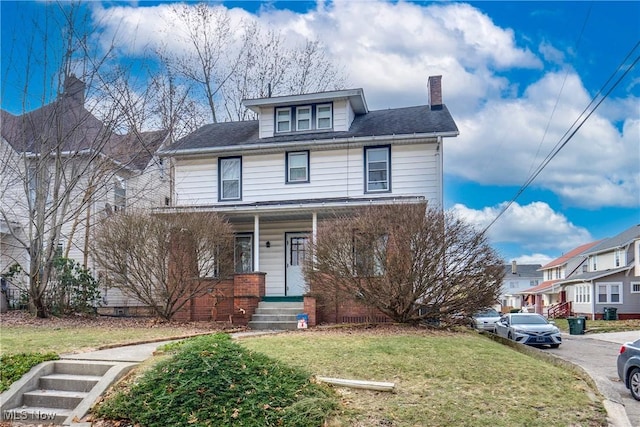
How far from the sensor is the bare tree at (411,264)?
39.3 feet

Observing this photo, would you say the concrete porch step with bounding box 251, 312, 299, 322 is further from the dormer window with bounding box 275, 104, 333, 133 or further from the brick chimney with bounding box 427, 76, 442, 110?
the brick chimney with bounding box 427, 76, 442, 110

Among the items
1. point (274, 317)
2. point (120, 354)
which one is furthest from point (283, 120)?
point (120, 354)

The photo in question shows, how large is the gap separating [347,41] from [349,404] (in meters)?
13.2

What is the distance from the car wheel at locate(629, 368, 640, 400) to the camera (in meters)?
8.94

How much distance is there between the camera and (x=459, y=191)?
17.5 meters

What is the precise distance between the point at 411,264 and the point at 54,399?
7633 millimetres

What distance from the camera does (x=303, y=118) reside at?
62.8 ft

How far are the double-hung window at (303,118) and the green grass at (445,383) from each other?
10.8m

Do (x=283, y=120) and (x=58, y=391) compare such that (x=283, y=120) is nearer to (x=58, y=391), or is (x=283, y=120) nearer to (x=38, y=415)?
(x=58, y=391)

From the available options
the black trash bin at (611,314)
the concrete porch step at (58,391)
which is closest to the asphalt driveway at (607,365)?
the concrete porch step at (58,391)

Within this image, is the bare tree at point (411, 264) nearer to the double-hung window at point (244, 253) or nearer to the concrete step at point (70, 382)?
the double-hung window at point (244, 253)

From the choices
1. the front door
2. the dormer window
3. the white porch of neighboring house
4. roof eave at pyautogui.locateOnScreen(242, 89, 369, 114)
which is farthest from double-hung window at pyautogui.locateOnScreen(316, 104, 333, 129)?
the front door

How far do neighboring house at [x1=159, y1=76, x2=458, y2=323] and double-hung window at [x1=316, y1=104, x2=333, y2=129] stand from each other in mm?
36

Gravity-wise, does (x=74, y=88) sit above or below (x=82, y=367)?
above
